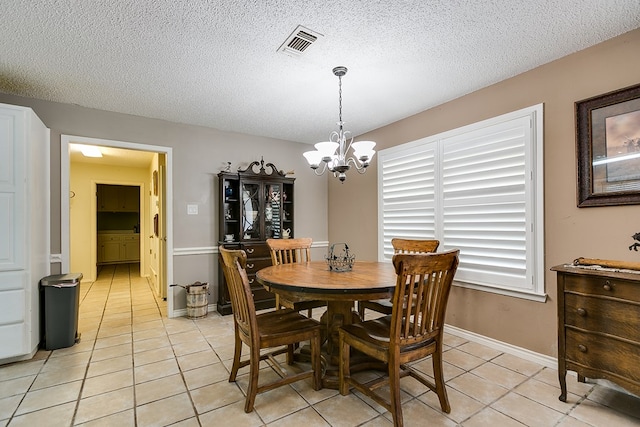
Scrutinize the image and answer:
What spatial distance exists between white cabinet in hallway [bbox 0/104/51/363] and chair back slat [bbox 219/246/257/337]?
6.10 ft

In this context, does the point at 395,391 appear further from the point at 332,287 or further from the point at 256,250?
the point at 256,250

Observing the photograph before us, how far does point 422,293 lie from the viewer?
174 centimetres

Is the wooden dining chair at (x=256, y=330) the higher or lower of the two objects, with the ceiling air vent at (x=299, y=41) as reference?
lower

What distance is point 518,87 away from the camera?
2.66 m

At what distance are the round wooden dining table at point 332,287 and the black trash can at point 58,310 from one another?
1.96m

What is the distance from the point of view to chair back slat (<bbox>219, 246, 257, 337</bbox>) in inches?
72.9

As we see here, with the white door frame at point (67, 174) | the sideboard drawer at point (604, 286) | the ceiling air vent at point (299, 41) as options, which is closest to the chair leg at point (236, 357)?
the white door frame at point (67, 174)

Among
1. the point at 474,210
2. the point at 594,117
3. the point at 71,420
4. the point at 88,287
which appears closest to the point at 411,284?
the point at 474,210

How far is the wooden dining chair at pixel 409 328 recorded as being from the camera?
1641 mm

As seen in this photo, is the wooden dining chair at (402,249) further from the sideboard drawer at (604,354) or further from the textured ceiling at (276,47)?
the textured ceiling at (276,47)

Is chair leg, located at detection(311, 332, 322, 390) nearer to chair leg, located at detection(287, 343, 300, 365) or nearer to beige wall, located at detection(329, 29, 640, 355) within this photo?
chair leg, located at detection(287, 343, 300, 365)

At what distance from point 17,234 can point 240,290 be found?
2.08 m

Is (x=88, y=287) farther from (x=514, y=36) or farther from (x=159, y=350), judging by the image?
(x=514, y=36)

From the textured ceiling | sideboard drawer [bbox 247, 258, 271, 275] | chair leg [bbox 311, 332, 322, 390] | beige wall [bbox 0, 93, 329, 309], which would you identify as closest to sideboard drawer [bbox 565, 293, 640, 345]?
chair leg [bbox 311, 332, 322, 390]
